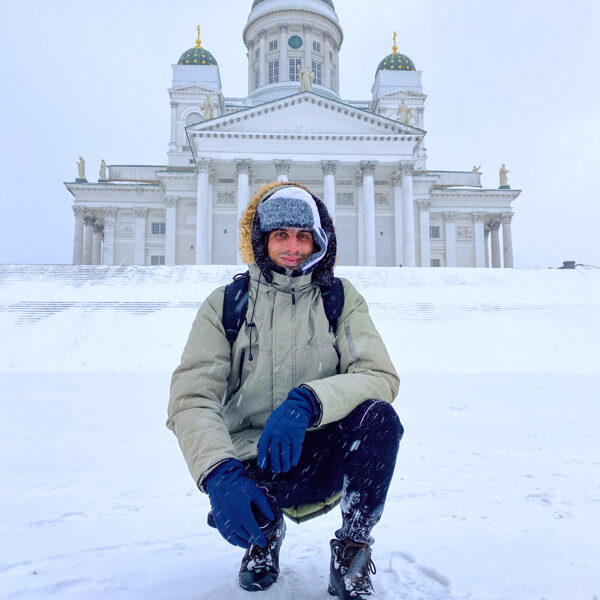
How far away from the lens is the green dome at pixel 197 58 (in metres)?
42.7

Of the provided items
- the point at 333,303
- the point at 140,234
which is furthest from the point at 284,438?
the point at 140,234

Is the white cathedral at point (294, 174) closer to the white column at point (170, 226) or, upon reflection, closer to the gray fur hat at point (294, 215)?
the white column at point (170, 226)

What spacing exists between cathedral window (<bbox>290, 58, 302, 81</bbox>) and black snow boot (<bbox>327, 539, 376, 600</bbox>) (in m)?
43.9

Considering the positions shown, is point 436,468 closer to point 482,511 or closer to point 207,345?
point 482,511

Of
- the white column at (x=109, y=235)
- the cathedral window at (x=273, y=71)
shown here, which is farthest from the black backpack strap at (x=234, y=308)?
the cathedral window at (x=273, y=71)

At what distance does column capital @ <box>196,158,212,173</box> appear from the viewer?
101ft

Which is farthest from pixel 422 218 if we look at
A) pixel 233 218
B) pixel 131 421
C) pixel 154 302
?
pixel 131 421

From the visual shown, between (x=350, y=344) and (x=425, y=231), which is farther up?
(x=425, y=231)

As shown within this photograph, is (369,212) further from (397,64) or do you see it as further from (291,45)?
(291,45)

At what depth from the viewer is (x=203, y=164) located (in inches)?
1212

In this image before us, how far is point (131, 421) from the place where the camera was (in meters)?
5.41

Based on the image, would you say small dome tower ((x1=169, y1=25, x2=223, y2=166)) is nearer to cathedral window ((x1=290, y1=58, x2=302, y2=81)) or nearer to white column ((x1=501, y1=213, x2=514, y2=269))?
cathedral window ((x1=290, y1=58, x2=302, y2=81))

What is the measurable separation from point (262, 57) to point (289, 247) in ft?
149

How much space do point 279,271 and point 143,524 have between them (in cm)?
156
